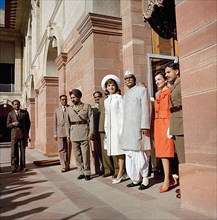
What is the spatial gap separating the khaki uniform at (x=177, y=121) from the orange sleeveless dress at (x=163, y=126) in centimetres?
16

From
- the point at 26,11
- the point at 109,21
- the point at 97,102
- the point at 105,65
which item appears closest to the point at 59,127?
the point at 97,102

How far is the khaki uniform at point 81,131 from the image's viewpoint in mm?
4668

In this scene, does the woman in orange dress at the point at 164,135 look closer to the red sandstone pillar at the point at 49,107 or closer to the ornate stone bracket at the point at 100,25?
the ornate stone bracket at the point at 100,25

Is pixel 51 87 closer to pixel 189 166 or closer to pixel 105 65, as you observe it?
pixel 105 65

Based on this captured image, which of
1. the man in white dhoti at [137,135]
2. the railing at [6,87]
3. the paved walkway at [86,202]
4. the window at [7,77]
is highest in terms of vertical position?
the window at [7,77]

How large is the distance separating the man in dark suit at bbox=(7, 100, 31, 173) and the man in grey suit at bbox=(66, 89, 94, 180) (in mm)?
1696

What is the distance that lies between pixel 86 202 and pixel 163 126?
1.36 meters

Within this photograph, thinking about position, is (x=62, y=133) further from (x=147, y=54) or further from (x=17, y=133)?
(x=147, y=54)

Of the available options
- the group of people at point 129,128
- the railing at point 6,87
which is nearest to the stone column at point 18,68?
the railing at point 6,87

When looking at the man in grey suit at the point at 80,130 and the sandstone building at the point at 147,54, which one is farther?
the man in grey suit at the point at 80,130

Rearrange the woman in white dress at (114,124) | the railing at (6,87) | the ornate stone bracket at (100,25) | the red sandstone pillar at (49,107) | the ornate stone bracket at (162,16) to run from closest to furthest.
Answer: the ornate stone bracket at (162,16), the woman in white dress at (114,124), the ornate stone bracket at (100,25), the red sandstone pillar at (49,107), the railing at (6,87)

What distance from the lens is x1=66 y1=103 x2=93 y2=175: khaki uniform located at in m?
4.67

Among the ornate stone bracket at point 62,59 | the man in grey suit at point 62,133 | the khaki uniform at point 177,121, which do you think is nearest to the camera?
the khaki uniform at point 177,121

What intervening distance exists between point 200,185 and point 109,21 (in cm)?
422
